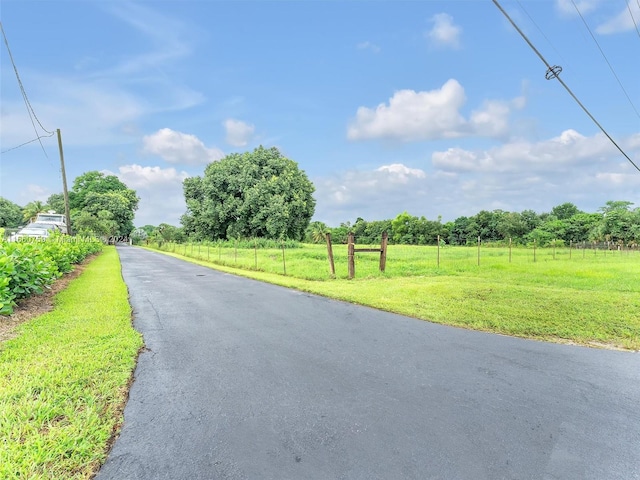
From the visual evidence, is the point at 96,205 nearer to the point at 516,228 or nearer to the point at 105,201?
the point at 105,201

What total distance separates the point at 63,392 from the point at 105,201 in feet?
203

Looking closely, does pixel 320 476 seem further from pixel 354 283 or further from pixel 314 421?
pixel 354 283

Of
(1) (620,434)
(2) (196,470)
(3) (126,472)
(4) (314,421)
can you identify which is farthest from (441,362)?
(3) (126,472)

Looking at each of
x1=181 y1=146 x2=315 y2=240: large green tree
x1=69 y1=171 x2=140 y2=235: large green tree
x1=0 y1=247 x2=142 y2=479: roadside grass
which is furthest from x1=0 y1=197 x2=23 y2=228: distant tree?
A: x1=0 y1=247 x2=142 y2=479: roadside grass

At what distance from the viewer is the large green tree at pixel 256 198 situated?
34906mm

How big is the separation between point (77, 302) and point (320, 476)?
7012 millimetres

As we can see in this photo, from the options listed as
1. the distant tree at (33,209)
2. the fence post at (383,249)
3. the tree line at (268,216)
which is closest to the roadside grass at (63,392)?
the fence post at (383,249)

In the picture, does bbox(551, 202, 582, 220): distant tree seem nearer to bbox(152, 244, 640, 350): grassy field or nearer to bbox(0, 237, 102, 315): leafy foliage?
bbox(152, 244, 640, 350): grassy field

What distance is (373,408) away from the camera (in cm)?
305

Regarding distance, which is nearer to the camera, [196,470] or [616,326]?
[196,470]

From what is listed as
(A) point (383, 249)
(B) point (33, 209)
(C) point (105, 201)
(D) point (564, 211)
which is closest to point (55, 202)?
(B) point (33, 209)

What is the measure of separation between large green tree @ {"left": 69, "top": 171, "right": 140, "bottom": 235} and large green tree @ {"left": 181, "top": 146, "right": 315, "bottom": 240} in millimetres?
16010

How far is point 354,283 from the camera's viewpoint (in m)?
11.1

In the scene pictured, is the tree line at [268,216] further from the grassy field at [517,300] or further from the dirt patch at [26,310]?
the dirt patch at [26,310]
